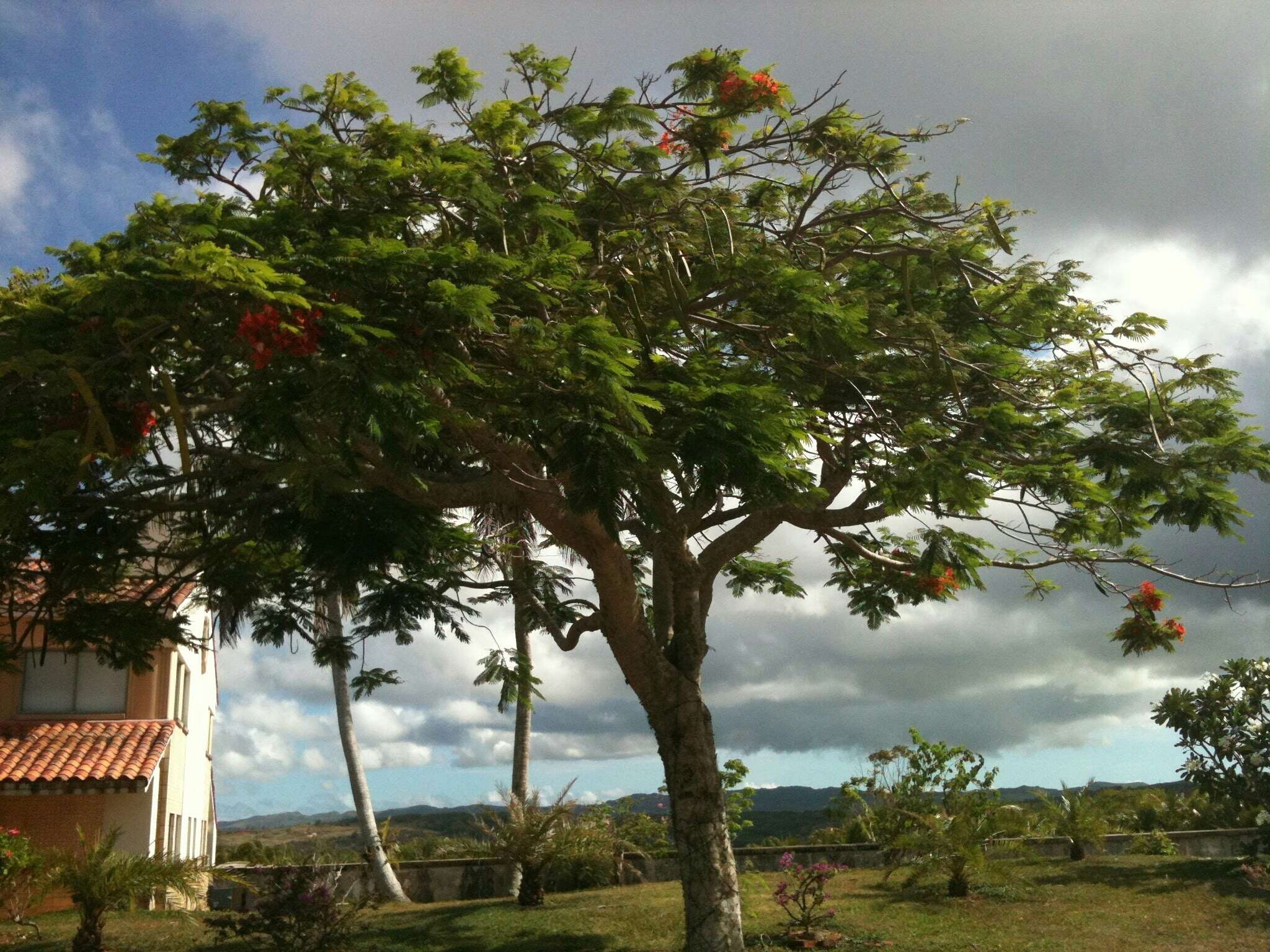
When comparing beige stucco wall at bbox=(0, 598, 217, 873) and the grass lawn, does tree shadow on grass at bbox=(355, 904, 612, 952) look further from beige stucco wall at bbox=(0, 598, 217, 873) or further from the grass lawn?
beige stucco wall at bbox=(0, 598, 217, 873)

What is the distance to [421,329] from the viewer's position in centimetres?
788

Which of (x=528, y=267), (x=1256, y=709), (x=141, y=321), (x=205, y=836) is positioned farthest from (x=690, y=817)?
(x=205, y=836)

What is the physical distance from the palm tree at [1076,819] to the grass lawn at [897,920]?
1.55m

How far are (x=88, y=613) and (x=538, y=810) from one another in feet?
21.3

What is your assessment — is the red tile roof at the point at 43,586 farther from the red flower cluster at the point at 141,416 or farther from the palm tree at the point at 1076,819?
the palm tree at the point at 1076,819

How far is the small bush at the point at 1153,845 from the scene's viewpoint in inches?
750

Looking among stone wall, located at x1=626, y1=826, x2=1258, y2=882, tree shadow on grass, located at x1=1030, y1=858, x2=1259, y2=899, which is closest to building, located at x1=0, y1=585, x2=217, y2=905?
stone wall, located at x1=626, y1=826, x2=1258, y2=882

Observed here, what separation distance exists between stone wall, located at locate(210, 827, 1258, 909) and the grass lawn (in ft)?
4.48

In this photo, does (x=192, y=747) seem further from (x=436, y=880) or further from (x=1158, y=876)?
(x=1158, y=876)

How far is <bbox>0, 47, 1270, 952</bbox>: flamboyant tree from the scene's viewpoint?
7.81m

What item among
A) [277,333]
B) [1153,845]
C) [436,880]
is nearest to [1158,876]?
[1153,845]

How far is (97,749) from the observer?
21.6m

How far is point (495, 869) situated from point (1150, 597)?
34.5 feet

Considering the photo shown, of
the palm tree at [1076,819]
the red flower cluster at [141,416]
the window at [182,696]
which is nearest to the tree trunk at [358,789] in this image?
the window at [182,696]
